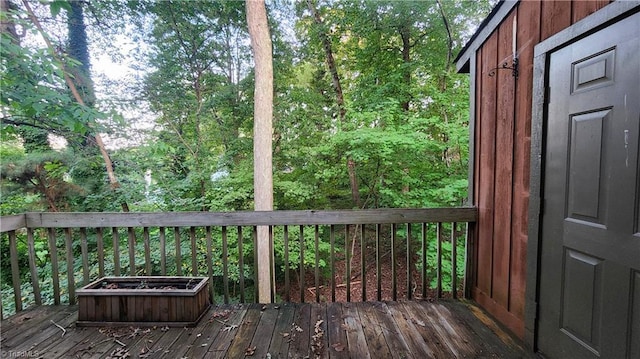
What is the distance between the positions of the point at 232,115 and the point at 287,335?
15.7 feet

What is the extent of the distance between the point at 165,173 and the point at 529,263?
565 centimetres

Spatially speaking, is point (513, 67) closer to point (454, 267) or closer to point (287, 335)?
point (454, 267)

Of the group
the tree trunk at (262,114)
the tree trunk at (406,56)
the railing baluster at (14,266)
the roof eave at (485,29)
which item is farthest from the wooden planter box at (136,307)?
the tree trunk at (406,56)

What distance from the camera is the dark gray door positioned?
119 cm

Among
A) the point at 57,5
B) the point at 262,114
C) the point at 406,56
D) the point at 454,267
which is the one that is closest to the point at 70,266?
the point at 57,5

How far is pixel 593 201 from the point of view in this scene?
1.36 meters

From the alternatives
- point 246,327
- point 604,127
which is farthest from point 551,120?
point 246,327

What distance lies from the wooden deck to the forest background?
240 centimetres

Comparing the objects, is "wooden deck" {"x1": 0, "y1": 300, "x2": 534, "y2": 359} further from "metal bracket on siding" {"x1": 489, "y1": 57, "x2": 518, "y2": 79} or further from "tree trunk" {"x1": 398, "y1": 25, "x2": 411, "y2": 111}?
"tree trunk" {"x1": 398, "y1": 25, "x2": 411, "y2": 111}

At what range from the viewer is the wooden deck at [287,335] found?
1681 millimetres

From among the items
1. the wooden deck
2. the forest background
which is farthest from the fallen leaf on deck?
the forest background

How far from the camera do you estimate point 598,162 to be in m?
1.33

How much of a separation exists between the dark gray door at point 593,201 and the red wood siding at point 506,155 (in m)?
0.18

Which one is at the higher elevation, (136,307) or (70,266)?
(70,266)
